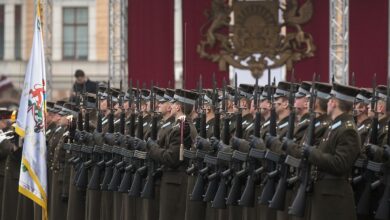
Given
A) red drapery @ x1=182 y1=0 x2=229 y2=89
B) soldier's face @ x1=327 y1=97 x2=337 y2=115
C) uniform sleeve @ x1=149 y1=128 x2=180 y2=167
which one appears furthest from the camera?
red drapery @ x1=182 y1=0 x2=229 y2=89

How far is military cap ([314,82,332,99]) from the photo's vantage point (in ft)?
31.1

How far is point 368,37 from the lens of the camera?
19.4 metres

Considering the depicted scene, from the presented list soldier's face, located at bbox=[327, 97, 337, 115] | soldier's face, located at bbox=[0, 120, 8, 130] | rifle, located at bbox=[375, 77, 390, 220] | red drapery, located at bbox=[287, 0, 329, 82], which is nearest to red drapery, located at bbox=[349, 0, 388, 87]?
red drapery, located at bbox=[287, 0, 329, 82]

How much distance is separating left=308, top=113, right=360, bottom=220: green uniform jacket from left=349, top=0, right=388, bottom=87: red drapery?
10.00 metres

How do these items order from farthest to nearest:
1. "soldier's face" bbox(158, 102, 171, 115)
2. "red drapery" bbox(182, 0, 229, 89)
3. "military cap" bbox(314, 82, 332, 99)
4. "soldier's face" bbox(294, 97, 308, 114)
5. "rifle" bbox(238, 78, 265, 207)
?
1. "red drapery" bbox(182, 0, 229, 89)
2. "soldier's face" bbox(158, 102, 171, 115)
3. "rifle" bbox(238, 78, 265, 207)
4. "soldier's face" bbox(294, 97, 308, 114)
5. "military cap" bbox(314, 82, 332, 99)

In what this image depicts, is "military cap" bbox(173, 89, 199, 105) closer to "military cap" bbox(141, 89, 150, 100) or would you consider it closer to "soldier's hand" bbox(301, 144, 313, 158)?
"military cap" bbox(141, 89, 150, 100)

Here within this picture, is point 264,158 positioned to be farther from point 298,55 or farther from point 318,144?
point 298,55

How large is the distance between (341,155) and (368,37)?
10.5 m

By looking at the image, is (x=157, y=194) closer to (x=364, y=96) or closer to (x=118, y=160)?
(x=118, y=160)

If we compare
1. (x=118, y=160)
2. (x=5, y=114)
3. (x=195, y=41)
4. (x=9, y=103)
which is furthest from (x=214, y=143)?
(x=9, y=103)

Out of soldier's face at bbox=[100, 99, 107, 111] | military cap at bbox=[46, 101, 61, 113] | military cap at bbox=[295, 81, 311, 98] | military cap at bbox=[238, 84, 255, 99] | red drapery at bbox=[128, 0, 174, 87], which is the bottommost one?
military cap at bbox=[46, 101, 61, 113]

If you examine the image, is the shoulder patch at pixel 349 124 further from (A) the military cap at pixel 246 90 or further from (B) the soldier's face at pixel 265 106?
(A) the military cap at pixel 246 90

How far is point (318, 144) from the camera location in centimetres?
954

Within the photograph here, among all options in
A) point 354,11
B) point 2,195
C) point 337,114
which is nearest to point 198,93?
point 337,114
